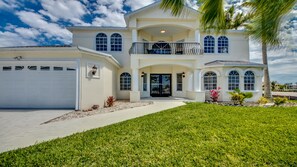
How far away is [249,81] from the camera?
Answer: 13711mm

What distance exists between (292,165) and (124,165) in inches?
152

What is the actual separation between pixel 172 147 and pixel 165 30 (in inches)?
491

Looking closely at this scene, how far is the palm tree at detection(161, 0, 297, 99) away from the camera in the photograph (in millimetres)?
3344

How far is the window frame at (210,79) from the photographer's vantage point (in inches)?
550

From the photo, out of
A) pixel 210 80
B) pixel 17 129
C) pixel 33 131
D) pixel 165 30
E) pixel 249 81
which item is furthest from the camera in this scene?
pixel 165 30

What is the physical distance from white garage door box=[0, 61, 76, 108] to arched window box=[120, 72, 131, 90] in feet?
19.7

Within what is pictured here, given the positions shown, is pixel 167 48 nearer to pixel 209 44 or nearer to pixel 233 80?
pixel 209 44

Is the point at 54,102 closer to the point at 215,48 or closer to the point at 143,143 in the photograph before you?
the point at 143,143

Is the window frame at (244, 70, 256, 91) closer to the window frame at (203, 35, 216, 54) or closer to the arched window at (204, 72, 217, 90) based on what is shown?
the arched window at (204, 72, 217, 90)

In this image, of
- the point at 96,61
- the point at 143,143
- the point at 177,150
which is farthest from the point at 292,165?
the point at 96,61

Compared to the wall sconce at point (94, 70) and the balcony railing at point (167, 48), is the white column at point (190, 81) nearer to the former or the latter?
the balcony railing at point (167, 48)

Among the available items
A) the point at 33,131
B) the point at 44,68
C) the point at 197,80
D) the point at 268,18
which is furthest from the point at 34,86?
the point at 197,80

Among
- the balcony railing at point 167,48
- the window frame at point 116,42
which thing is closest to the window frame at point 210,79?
the balcony railing at point 167,48

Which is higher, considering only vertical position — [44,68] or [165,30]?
[165,30]
